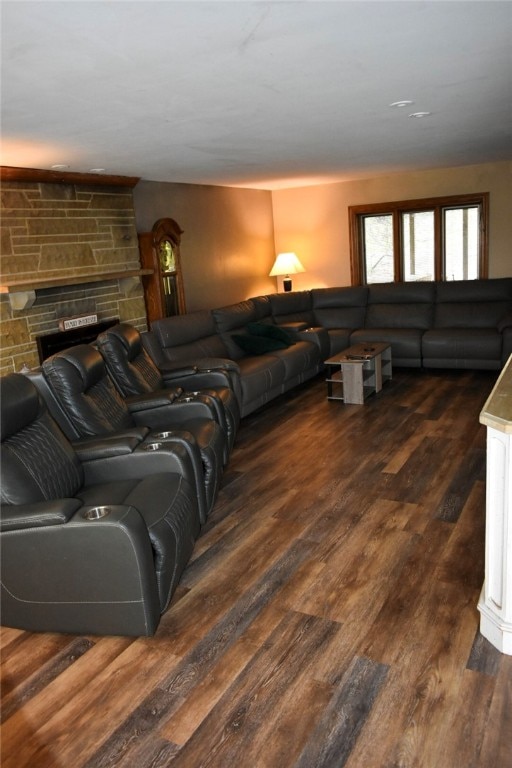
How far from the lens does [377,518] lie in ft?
11.3

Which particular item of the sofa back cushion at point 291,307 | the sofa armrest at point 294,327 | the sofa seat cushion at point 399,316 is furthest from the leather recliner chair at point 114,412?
the sofa seat cushion at point 399,316

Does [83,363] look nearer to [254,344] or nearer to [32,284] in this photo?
[32,284]

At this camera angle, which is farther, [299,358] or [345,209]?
[345,209]

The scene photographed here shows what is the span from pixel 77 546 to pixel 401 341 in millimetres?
5090

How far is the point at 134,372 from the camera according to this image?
4.47 m

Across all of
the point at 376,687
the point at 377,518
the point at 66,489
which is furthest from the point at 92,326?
the point at 376,687

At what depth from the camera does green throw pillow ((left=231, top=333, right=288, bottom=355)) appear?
6.30m

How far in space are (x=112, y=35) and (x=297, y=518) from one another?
2544 mm

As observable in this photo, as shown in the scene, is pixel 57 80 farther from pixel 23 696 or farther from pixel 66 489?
pixel 23 696

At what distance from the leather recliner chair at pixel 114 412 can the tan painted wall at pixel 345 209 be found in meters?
4.65

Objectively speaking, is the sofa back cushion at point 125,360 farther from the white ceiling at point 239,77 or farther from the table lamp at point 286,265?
the table lamp at point 286,265

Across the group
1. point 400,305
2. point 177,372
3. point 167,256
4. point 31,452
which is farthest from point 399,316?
point 31,452

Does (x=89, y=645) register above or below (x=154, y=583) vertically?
below

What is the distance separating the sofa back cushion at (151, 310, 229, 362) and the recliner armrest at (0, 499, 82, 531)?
10.6 feet
